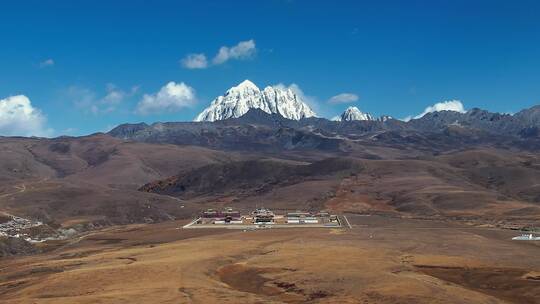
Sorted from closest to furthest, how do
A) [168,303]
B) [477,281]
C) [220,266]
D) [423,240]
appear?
1. [168,303]
2. [477,281]
3. [220,266]
4. [423,240]

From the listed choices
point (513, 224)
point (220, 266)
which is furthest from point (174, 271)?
point (513, 224)

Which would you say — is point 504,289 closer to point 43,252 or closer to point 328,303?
point 328,303

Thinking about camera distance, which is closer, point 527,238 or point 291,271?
point 291,271

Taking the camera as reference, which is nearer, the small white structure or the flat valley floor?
the flat valley floor

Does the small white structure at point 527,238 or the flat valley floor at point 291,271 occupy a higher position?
the small white structure at point 527,238

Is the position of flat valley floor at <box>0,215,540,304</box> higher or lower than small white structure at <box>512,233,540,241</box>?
lower

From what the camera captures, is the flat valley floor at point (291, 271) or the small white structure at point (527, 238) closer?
the flat valley floor at point (291, 271)

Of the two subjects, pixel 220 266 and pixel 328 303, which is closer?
pixel 328 303

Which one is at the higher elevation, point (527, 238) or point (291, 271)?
point (527, 238)
